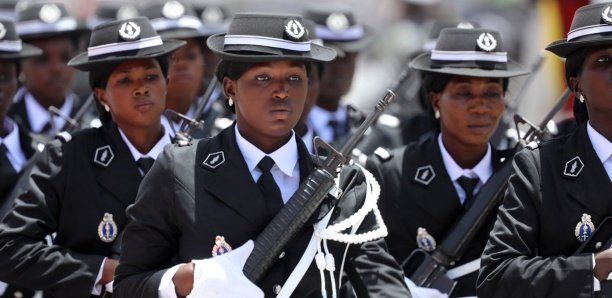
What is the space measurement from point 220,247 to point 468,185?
211 cm

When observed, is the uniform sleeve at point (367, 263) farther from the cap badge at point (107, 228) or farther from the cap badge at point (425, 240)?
the cap badge at point (107, 228)

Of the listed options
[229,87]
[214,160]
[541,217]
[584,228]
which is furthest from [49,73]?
[584,228]

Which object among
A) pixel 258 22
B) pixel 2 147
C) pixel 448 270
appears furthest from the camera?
pixel 2 147

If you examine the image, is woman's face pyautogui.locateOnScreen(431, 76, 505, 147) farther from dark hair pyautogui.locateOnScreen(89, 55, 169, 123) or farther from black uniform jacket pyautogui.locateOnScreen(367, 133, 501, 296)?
dark hair pyautogui.locateOnScreen(89, 55, 169, 123)

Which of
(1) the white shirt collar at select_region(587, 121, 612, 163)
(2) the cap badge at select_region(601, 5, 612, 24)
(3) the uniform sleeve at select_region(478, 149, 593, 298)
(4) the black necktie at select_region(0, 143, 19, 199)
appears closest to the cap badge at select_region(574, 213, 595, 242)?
(3) the uniform sleeve at select_region(478, 149, 593, 298)

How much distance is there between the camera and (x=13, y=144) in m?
8.72

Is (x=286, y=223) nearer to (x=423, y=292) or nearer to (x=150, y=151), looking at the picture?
(x=423, y=292)

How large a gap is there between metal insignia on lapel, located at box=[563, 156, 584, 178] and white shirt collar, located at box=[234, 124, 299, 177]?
4.13 ft

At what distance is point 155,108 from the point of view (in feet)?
25.5

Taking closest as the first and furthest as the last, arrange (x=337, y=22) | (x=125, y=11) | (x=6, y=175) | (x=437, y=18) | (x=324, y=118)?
1. (x=6, y=175)
2. (x=324, y=118)
3. (x=337, y=22)
4. (x=125, y=11)
5. (x=437, y=18)

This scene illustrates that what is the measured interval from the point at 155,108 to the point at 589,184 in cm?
271

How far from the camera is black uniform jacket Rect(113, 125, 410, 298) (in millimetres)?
6262

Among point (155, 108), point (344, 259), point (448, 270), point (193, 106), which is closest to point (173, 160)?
point (344, 259)

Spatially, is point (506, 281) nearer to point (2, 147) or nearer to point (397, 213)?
point (397, 213)
